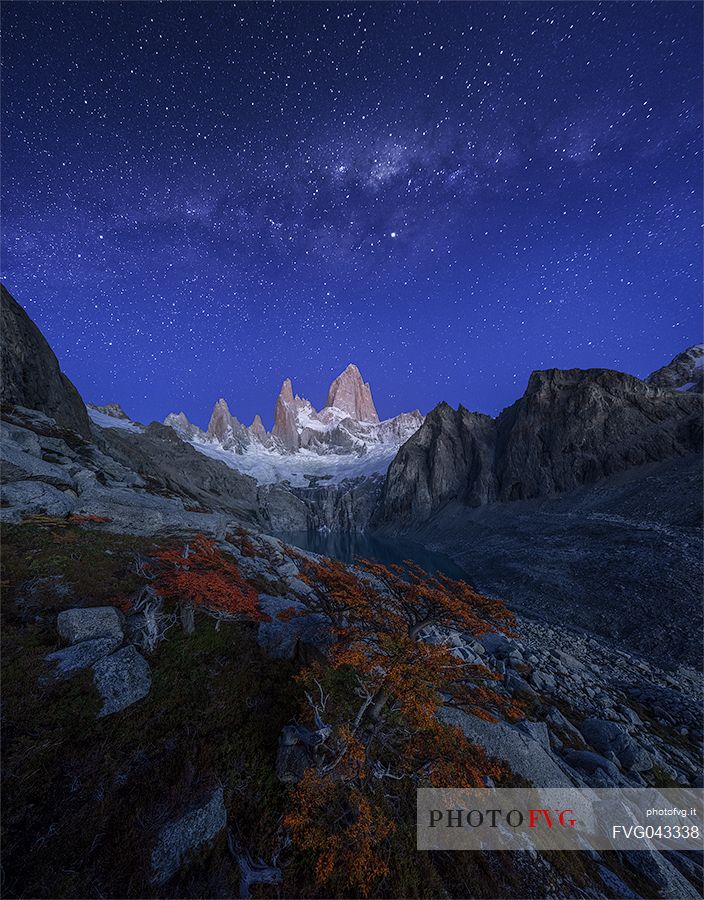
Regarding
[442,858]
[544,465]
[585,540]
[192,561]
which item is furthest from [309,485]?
[442,858]

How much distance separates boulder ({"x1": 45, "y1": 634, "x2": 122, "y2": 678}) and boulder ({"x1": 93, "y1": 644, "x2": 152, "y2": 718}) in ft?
0.97

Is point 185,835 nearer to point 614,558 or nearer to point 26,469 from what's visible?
point 26,469

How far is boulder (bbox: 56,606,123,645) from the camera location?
29.2ft

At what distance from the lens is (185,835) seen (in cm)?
515

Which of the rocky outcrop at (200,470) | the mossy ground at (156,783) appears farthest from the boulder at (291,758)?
the rocky outcrop at (200,470)

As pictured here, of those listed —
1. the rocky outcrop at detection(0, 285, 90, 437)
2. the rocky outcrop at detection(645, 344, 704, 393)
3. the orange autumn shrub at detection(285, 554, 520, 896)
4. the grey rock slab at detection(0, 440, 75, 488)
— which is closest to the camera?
the orange autumn shrub at detection(285, 554, 520, 896)

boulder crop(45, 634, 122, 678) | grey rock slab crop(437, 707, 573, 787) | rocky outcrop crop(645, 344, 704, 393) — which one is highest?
rocky outcrop crop(645, 344, 704, 393)

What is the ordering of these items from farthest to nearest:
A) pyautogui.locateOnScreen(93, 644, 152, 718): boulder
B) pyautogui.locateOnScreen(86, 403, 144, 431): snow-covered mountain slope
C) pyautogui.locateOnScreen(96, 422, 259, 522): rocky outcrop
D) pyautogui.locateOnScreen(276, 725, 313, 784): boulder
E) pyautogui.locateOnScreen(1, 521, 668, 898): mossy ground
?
pyautogui.locateOnScreen(86, 403, 144, 431): snow-covered mountain slope
pyautogui.locateOnScreen(96, 422, 259, 522): rocky outcrop
pyautogui.locateOnScreen(93, 644, 152, 718): boulder
pyautogui.locateOnScreen(276, 725, 313, 784): boulder
pyautogui.locateOnScreen(1, 521, 668, 898): mossy ground

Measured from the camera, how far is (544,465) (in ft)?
227

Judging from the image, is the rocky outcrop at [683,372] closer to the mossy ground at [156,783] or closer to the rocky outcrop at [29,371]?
the mossy ground at [156,783]

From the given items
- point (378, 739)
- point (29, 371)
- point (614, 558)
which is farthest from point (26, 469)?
point (614, 558)

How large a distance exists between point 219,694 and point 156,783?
252 centimetres

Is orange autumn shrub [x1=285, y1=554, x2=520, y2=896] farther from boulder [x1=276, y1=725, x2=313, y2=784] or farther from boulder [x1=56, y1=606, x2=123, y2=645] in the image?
boulder [x1=56, y1=606, x2=123, y2=645]

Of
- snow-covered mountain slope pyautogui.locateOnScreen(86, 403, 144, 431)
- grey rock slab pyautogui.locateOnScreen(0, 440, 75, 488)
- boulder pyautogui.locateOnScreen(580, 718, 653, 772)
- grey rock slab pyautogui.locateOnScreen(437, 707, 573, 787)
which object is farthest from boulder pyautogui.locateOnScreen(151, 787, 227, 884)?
snow-covered mountain slope pyautogui.locateOnScreen(86, 403, 144, 431)
